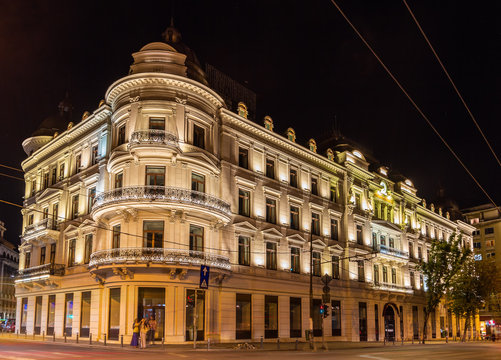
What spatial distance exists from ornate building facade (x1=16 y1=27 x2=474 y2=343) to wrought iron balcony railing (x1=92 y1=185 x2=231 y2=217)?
0.31 feet

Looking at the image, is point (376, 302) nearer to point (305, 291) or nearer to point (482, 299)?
point (305, 291)

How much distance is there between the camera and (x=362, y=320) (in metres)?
50.0

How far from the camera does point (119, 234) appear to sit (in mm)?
34719

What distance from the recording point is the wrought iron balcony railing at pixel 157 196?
32.8 meters

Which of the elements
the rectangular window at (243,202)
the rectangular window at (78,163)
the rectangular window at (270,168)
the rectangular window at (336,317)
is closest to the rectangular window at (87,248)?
the rectangular window at (78,163)

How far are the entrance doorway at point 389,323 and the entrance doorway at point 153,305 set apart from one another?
2912 cm

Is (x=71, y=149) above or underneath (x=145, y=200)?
above

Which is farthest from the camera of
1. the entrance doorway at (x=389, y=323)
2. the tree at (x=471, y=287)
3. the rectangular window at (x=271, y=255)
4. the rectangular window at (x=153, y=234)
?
the tree at (x=471, y=287)

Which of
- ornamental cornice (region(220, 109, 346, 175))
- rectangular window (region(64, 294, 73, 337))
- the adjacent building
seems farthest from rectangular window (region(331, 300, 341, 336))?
the adjacent building

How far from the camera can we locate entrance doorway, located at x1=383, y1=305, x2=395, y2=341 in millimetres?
52644

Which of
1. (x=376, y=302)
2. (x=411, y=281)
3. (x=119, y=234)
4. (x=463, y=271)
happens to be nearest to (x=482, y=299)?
(x=463, y=271)

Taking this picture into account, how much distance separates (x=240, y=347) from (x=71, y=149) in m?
23.3

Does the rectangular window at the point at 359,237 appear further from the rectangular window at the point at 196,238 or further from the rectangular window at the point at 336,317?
the rectangular window at the point at 196,238

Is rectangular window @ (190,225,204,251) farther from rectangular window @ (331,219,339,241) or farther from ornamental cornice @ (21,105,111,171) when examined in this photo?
rectangular window @ (331,219,339,241)
